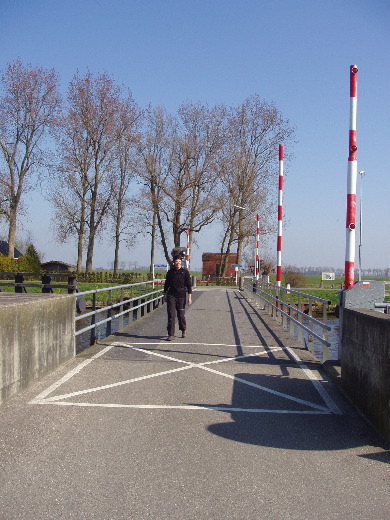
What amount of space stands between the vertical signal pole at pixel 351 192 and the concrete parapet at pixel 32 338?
4.36 m

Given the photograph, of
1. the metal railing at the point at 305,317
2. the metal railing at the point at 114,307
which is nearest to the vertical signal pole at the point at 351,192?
the metal railing at the point at 305,317

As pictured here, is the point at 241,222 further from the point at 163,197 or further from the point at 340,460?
the point at 340,460

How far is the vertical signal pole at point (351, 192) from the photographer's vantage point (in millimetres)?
9102

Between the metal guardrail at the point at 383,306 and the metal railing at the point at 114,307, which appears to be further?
the metal railing at the point at 114,307

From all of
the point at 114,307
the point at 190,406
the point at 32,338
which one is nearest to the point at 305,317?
the point at 114,307

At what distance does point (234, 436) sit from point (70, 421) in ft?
5.12

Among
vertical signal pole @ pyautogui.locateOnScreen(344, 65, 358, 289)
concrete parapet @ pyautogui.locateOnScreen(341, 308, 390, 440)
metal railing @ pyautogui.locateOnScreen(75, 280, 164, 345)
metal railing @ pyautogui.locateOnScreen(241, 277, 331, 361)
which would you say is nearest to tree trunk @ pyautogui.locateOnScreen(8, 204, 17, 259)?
metal railing @ pyautogui.locateOnScreen(75, 280, 164, 345)

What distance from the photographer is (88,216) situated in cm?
5000

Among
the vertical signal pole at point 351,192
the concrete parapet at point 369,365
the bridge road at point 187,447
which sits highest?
the vertical signal pole at point 351,192

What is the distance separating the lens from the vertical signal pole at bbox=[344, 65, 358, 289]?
9.10m

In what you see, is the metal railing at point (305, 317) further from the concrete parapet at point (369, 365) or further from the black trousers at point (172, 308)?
the black trousers at point (172, 308)

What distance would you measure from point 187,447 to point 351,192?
5627 millimetres

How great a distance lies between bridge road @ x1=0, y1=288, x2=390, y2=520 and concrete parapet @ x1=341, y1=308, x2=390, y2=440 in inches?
7.4

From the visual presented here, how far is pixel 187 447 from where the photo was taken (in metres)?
4.87
